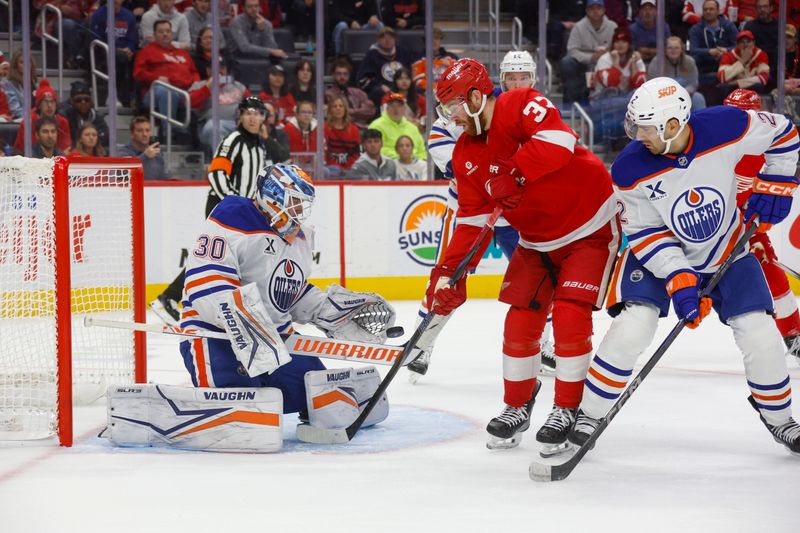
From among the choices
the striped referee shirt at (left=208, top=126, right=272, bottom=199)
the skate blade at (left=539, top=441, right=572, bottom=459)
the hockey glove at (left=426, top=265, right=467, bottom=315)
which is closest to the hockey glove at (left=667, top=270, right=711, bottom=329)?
the skate blade at (left=539, top=441, right=572, bottom=459)

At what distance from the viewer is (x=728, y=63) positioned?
784 cm

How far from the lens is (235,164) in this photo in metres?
5.29

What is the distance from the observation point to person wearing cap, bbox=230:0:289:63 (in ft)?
23.4

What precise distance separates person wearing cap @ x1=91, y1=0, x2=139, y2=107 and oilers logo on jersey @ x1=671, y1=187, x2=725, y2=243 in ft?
15.4

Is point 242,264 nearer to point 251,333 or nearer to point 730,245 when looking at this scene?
point 251,333

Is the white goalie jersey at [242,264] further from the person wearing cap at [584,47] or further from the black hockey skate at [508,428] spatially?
the person wearing cap at [584,47]

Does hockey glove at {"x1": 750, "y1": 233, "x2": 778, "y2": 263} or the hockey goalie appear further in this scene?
hockey glove at {"x1": 750, "y1": 233, "x2": 778, "y2": 263}

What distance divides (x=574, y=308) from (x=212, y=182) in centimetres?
274

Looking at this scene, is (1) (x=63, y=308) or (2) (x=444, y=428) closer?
(1) (x=63, y=308)

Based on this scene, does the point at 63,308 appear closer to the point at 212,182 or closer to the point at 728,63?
the point at 212,182

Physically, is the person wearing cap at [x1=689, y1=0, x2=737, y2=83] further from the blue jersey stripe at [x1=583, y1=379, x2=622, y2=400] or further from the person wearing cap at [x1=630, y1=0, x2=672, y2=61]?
the blue jersey stripe at [x1=583, y1=379, x2=622, y2=400]

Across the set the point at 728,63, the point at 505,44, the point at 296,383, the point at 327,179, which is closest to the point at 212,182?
the point at 327,179

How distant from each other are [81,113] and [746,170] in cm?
467

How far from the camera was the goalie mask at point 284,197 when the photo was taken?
311 centimetres
